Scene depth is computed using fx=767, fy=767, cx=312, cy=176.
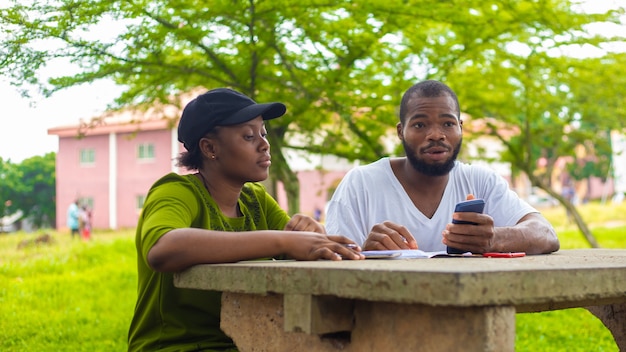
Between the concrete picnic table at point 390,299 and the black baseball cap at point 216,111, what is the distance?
70cm

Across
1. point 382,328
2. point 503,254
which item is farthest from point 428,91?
point 382,328

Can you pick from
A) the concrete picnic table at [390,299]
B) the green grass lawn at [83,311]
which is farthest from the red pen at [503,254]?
the green grass lawn at [83,311]

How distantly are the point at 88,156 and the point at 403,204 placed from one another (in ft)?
82.1

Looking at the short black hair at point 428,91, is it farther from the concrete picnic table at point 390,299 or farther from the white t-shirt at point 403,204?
the concrete picnic table at point 390,299

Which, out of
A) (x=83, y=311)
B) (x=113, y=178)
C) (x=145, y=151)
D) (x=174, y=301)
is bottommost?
(x=83, y=311)

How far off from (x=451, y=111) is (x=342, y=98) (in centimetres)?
274

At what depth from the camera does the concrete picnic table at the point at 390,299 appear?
1693mm

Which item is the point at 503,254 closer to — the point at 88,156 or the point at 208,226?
the point at 208,226

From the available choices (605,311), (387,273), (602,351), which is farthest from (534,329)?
(387,273)

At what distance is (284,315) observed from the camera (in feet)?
6.70

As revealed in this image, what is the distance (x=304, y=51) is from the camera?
20.7ft

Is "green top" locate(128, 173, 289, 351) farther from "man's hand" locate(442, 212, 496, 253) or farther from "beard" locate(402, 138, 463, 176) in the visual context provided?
"beard" locate(402, 138, 463, 176)

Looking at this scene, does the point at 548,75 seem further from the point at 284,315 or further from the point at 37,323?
the point at 284,315

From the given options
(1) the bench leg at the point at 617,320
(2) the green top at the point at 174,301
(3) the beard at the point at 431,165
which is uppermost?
(3) the beard at the point at 431,165
